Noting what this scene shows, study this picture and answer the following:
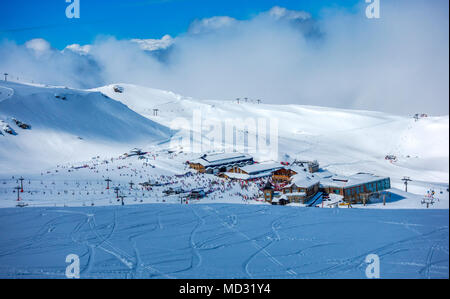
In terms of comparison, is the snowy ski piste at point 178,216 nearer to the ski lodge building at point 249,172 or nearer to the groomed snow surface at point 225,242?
the groomed snow surface at point 225,242

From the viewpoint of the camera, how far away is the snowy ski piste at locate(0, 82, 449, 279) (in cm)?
837

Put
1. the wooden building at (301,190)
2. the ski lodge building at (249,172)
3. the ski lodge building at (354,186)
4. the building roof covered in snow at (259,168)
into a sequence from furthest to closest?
the building roof covered in snow at (259,168), the ski lodge building at (249,172), the ski lodge building at (354,186), the wooden building at (301,190)

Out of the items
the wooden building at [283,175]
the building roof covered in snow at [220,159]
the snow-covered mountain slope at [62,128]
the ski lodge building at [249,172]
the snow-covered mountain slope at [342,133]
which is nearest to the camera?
the wooden building at [283,175]

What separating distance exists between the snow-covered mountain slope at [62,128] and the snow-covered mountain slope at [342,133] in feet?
35.6

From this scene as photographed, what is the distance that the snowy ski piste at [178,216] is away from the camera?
27.5 feet

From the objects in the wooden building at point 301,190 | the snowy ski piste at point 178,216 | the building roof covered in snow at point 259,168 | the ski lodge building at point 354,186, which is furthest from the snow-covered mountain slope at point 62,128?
the ski lodge building at point 354,186

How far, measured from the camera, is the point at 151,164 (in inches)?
1244

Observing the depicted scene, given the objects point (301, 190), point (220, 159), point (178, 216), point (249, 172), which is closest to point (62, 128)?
point (220, 159)

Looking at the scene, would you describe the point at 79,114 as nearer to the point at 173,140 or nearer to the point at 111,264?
the point at 173,140

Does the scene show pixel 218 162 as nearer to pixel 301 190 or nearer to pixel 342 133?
pixel 301 190

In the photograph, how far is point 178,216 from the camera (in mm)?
13336
